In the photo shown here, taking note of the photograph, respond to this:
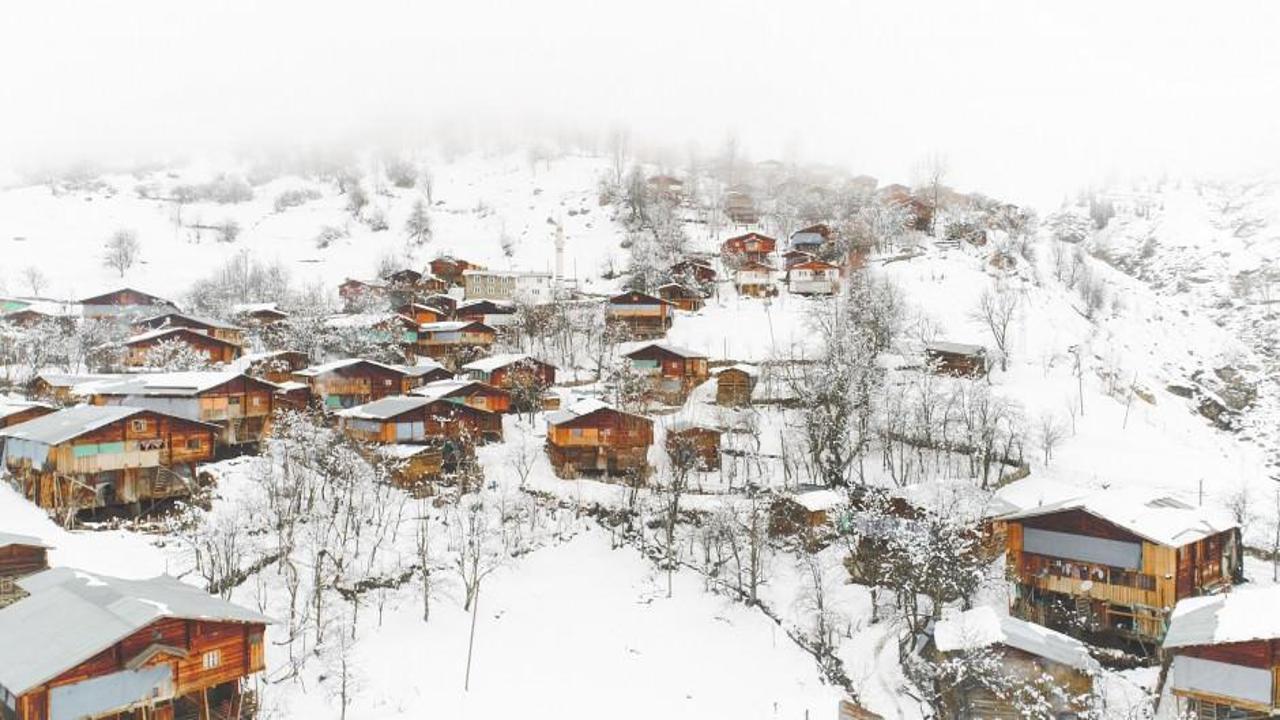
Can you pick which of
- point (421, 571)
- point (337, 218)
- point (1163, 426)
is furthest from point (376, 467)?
point (337, 218)

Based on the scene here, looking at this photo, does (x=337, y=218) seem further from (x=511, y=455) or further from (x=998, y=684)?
(x=998, y=684)

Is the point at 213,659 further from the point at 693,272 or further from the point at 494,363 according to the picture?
the point at 693,272

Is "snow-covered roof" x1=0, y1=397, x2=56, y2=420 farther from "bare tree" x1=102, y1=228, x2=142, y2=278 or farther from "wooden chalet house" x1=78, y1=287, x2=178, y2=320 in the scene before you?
"bare tree" x1=102, y1=228, x2=142, y2=278

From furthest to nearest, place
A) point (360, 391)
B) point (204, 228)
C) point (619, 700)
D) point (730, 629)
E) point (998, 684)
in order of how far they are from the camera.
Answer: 1. point (204, 228)
2. point (360, 391)
3. point (730, 629)
4. point (619, 700)
5. point (998, 684)

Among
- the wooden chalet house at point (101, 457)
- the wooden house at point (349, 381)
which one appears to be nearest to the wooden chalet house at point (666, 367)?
the wooden house at point (349, 381)

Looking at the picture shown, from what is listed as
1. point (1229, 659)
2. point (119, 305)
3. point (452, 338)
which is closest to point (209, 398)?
point (452, 338)
